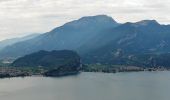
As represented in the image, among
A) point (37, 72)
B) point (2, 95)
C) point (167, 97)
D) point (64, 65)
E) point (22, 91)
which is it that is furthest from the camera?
point (64, 65)

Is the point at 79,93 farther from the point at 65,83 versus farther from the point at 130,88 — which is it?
the point at 65,83

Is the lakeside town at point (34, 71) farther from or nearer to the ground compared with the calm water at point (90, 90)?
farther from the ground

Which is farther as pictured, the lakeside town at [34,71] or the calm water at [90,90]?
the lakeside town at [34,71]

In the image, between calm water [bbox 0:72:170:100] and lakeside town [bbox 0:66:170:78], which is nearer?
calm water [bbox 0:72:170:100]

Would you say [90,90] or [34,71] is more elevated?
[34,71]

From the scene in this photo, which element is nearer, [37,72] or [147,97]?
[147,97]

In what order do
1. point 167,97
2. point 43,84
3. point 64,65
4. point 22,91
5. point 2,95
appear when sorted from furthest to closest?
point 64,65 → point 43,84 → point 22,91 → point 2,95 → point 167,97

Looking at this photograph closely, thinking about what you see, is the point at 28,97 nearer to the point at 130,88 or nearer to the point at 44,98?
the point at 44,98

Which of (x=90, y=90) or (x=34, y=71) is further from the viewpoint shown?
(x=34, y=71)

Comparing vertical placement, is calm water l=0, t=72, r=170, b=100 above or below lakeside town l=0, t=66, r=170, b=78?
below

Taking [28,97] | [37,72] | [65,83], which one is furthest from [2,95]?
[37,72]
